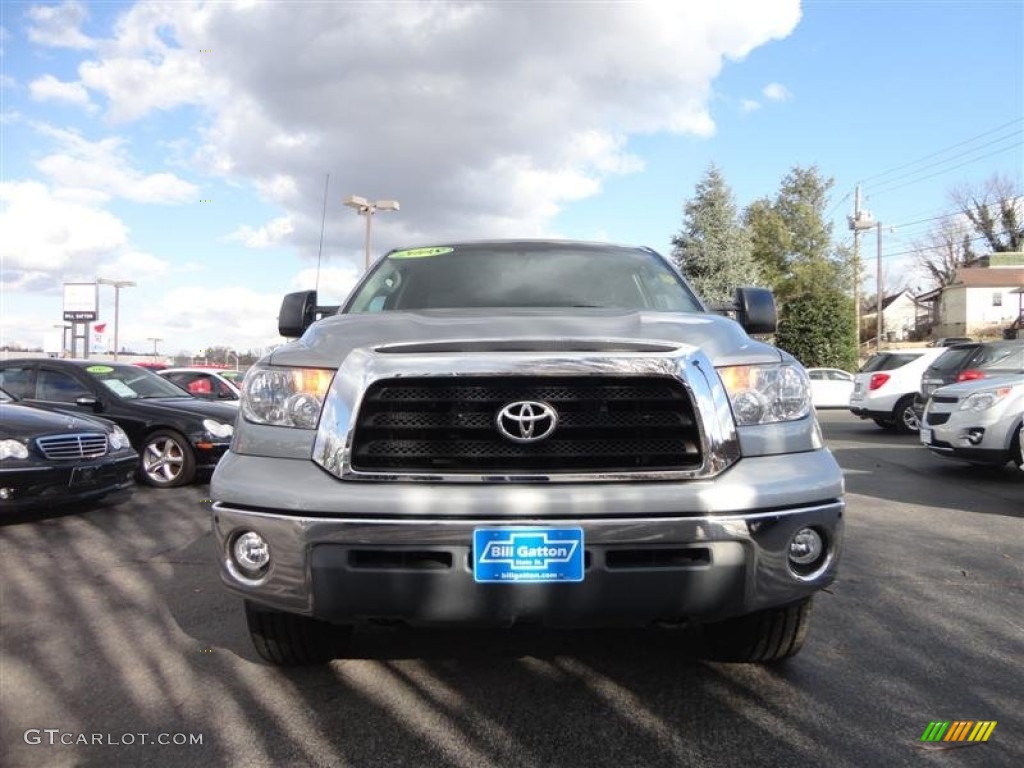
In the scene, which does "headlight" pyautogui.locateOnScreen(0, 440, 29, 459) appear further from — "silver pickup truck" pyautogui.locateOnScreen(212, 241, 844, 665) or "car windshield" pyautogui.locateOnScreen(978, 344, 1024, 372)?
"car windshield" pyautogui.locateOnScreen(978, 344, 1024, 372)

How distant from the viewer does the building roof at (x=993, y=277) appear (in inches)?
2162

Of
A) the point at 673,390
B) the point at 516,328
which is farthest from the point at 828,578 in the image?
the point at 516,328

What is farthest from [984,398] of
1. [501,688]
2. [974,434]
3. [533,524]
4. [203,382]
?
[203,382]

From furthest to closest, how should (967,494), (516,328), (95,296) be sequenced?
(95,296), (967,494), (516,328)

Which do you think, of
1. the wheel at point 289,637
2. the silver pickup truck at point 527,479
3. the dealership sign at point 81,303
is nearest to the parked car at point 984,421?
the silver pickup truck at point 527,479

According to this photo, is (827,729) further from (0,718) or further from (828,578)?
(0,718)

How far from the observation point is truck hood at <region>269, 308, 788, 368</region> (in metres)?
2.49

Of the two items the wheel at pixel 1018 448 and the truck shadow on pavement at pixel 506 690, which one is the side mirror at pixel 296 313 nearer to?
the truck shadow on pavement at pixel 506 690

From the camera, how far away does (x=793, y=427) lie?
2549 mm

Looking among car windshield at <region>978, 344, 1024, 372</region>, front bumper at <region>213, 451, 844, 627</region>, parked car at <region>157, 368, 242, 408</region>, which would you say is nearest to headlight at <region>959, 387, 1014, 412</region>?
car windshield at <region>978, 344, 1024, 372</region>

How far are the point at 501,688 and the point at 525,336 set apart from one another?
135 centimetres

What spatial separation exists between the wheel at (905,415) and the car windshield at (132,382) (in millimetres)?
11648

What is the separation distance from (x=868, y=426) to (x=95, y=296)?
42.0 meters

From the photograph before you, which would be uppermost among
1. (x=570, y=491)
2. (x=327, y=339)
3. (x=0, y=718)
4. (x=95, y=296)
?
(x=95, y=296)
